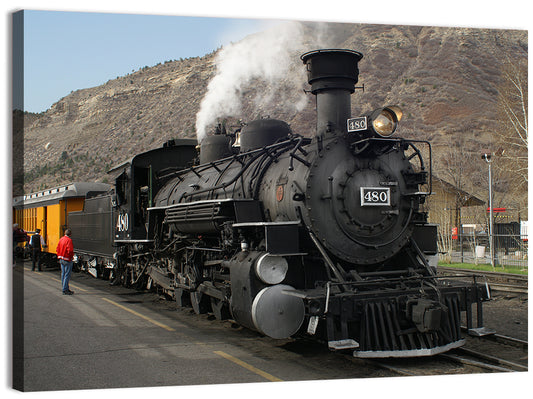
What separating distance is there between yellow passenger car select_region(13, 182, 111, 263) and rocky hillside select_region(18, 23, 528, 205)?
123 centimetres

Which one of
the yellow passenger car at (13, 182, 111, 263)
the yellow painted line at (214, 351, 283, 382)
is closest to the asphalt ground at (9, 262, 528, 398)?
the yellow painted line at (214, 351, 283, 382)

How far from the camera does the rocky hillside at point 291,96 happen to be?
1127 centimetres

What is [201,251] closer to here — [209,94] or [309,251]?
[309,251]

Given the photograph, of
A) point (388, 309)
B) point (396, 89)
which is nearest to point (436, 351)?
point (388, 309)

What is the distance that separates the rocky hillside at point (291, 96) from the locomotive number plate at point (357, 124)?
2.05 m

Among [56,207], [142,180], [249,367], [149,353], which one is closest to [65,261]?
[142,180]

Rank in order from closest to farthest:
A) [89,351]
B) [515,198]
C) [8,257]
A: [8,257] < [89,351] < [515,198]

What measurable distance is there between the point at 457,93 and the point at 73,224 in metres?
14.8

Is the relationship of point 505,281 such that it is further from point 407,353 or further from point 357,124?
point 357,124

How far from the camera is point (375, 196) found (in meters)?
5.97

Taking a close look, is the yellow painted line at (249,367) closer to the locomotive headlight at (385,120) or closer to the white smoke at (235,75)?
the locomotive headlight at (385,120)

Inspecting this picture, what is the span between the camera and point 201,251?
7922mm

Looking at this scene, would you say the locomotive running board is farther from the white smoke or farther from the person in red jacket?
the white smoke

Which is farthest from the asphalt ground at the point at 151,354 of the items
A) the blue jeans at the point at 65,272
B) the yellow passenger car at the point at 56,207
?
the yellow passenger car at the point at 56,207
